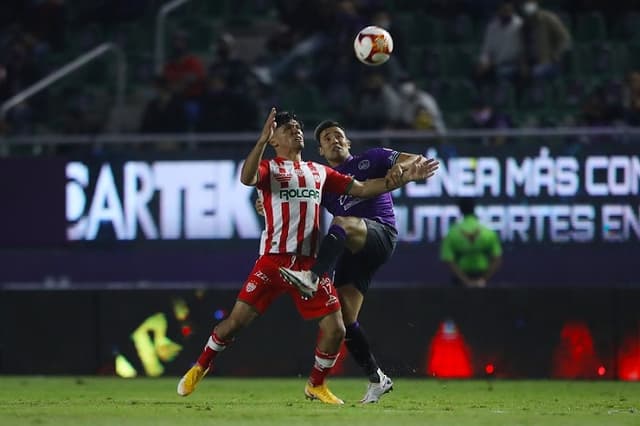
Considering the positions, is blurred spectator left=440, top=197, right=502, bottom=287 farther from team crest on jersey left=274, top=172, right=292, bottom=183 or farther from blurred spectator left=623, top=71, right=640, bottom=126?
team crest on jersey left=274, top=172, right=292, bottom=183

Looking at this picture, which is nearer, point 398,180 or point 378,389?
point 398,180

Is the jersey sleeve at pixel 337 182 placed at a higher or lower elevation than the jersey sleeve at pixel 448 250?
higher

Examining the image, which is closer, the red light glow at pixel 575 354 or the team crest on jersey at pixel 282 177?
the team crest on jersey at pixel 282 177

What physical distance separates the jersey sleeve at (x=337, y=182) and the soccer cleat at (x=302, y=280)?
0.73m

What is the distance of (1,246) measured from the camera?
60.0ft

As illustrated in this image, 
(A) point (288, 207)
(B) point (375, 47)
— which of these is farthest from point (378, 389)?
(B) point (375, 47)

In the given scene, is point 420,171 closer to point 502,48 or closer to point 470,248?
point 470,248

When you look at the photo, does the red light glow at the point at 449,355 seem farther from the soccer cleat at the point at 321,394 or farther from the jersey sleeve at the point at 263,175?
the jersey sleeve at the point at 263,175

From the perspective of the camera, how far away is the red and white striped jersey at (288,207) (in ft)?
35.7

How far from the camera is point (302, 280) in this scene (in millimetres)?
10656

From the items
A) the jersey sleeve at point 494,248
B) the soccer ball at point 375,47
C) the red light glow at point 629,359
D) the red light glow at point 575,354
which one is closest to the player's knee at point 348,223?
the soccer ball at point 375,47

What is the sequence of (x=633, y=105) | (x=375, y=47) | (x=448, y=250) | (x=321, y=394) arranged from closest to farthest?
(x=321, y=394), (x=375, y=47), (x=448, y=250), (x=633, y=105)

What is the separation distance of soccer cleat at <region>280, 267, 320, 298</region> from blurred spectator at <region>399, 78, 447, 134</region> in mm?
7019

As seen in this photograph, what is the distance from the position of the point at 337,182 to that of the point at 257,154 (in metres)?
0.90
